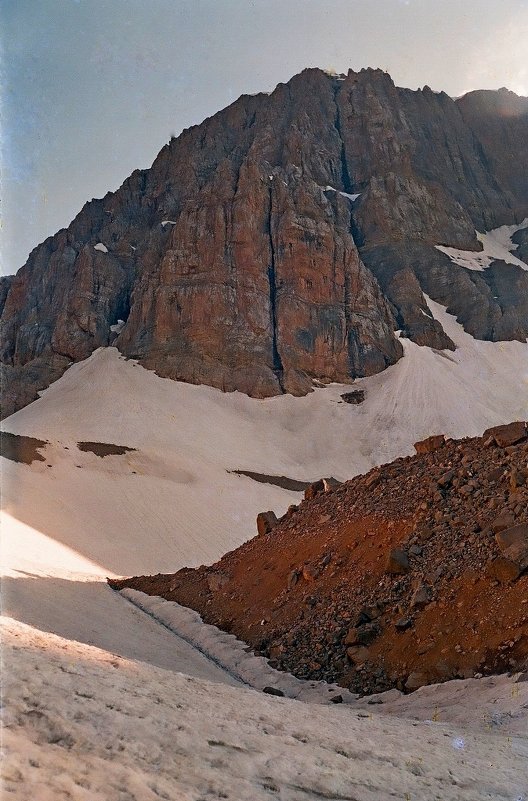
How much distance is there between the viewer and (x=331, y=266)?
221ft

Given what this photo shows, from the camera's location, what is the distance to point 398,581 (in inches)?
366

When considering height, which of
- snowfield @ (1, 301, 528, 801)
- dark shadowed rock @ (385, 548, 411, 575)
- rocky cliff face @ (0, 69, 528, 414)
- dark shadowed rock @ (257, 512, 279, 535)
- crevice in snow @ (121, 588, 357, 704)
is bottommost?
crevice in snow @ (121, 588, 357, 704)

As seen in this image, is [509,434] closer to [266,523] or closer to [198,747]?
[266,523]

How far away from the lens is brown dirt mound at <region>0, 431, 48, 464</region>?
35.1 metres

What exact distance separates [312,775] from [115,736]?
4.17ft

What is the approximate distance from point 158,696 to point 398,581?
5.48 m

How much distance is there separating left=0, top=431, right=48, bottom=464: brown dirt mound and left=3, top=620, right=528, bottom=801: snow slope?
3190cm

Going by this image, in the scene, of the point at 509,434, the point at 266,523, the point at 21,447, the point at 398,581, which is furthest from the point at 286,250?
the point at 398,581

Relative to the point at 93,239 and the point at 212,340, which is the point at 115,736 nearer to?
the point at 212,340

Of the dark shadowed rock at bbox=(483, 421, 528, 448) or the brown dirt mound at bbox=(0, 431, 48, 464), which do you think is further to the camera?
the brown dirt mound at bbox=(0, 431, 48, 464)

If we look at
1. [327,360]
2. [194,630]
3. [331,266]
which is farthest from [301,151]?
[194,630]

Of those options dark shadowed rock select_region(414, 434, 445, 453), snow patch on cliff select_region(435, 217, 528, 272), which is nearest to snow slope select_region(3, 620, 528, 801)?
dark shadowed rock select_region(414, 434, 445, 453)

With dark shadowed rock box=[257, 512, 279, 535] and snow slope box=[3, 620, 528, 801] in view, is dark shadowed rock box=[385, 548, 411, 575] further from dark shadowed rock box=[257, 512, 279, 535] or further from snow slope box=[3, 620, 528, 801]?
dark shadowed rock box=[257, 512, 279, 535]

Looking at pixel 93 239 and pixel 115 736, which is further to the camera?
pixel 93 239
